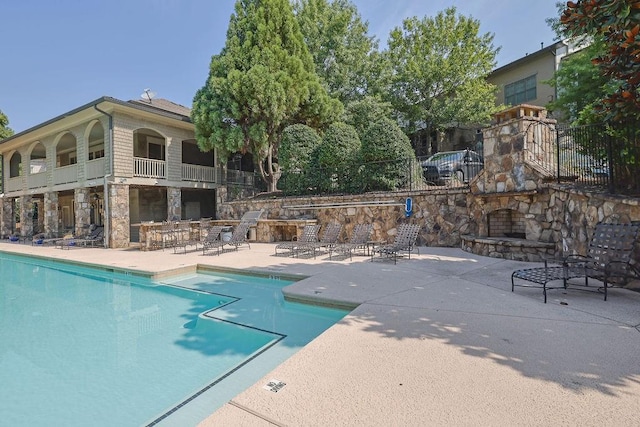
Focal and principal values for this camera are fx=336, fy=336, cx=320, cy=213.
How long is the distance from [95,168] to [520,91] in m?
24.1

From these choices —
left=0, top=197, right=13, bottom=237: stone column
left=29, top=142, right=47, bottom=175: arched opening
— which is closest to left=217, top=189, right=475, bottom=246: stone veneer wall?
left=29, top=142, right=47, bottom=175: arched opening

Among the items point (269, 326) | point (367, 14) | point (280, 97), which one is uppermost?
point (367, 14)

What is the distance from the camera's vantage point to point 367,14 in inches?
931

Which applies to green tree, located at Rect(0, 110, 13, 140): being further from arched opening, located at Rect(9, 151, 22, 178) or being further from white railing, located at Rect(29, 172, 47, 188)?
white railing, located at Rect(29, 172, 47, 188)

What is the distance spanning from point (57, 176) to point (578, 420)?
73.2 ft

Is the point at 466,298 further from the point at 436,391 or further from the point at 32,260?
the point at 32,260

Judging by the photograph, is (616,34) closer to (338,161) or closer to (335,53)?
(338,161)

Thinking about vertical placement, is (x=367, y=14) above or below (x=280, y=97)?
above

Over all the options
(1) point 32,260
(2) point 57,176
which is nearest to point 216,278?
(1) point 32,260

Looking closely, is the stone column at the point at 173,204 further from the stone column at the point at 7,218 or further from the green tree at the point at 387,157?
the stone column at the point at 7,218

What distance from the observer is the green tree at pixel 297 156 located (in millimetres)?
14411

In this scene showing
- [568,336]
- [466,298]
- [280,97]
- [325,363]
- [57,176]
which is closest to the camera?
[325,363]

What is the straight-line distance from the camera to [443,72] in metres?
20.0

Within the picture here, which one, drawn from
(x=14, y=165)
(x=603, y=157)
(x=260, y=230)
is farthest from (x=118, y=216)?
(x=603, y=157)
